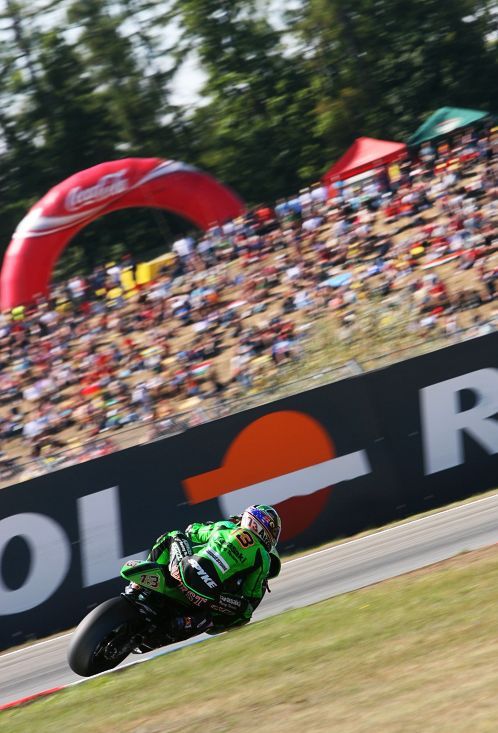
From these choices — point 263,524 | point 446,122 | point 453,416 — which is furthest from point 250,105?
point 263,524

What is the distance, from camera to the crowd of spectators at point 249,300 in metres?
20.2

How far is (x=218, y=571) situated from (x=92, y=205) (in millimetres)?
22762

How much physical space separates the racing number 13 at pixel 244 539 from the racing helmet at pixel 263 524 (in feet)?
0.23

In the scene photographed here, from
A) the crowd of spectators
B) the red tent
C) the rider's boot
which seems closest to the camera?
the rider's boot

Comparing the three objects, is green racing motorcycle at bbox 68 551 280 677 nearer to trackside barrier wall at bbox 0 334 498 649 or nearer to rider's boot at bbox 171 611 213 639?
rider's boot at bbox 171 611 213 639

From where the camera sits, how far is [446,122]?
113 feet

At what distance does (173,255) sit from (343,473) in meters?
14.1

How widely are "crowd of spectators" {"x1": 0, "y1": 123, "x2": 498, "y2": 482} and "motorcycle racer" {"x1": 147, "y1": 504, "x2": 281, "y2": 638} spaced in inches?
368

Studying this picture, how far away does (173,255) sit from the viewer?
26.6 meters

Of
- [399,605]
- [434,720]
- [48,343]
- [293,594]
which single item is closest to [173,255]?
[48,343]

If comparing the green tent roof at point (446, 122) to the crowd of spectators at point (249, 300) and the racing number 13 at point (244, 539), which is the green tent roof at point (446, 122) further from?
the racing number 13 at point (244, 539)

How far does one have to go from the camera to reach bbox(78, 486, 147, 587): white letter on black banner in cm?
1270

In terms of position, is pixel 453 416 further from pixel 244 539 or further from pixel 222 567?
pixel 222 567

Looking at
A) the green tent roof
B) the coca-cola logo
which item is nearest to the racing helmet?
the coca-cola logo
